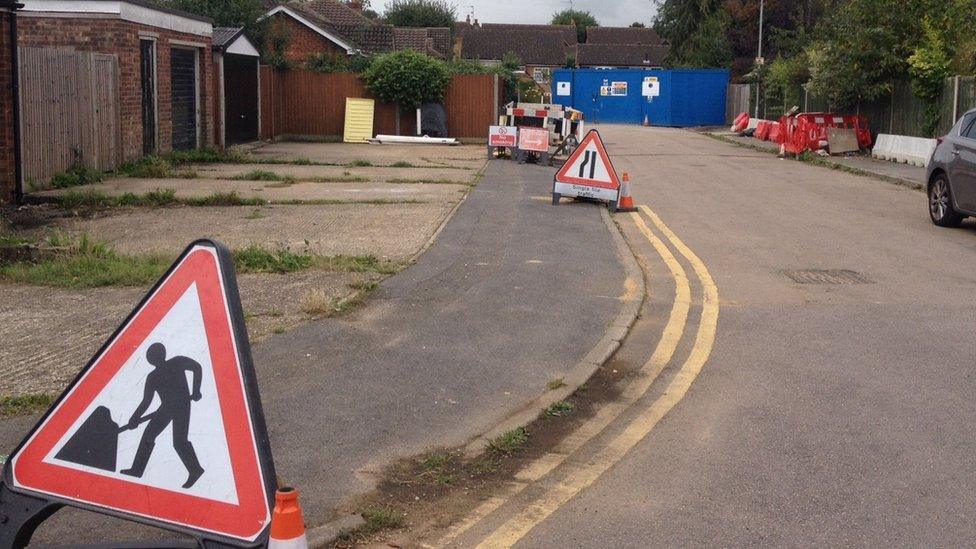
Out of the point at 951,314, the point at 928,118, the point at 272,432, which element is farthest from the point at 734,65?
the point at 272,432

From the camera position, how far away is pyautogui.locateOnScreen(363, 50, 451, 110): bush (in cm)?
3422

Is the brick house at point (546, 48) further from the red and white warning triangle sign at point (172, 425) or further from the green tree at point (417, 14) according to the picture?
the red and white warning triangle sign at point (172, 425)

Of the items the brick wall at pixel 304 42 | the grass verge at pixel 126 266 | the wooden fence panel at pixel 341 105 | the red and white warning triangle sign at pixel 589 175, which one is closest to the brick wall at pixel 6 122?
the grass verge at pixel 126 266

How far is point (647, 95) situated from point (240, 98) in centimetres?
2973

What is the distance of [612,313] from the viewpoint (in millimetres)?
9125

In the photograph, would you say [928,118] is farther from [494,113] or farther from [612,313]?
[612,313]

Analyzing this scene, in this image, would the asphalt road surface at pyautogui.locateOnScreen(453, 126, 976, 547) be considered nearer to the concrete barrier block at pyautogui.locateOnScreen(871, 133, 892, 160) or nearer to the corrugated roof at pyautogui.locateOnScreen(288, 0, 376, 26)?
the concrete barrier block at pyautogui.locateOnScreen(871, 133, 892, 160)

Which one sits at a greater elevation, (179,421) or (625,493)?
(179,421)

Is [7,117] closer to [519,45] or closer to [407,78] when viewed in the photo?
[407,78]

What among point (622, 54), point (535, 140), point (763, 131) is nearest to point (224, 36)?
point (535, 140)

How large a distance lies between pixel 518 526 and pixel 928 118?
82.7ft

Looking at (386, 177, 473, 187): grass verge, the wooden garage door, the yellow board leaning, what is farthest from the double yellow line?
the yellow board leaning

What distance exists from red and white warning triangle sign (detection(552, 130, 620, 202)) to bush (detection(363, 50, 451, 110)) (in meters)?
18.5

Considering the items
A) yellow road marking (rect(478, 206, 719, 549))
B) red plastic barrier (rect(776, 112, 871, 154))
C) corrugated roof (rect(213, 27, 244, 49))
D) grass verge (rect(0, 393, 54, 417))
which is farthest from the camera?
red plastic barrier (rect(776, 112, 871, 154))
